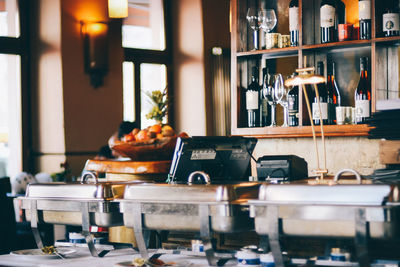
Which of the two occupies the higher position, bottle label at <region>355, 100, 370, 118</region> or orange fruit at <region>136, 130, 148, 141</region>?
bottle label at <region>355, 100, 370, 118</region>

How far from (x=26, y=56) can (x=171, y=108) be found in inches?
82.2

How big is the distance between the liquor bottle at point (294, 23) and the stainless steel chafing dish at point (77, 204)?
1717 millimetres

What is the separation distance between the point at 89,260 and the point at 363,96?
6.48ft

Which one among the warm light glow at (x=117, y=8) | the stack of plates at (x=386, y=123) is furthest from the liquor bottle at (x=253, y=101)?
the warm light glow at (x=117, y=8)

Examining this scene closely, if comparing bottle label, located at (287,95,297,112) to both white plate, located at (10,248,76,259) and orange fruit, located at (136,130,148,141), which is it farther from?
white plate, located at (10,248,76,259)

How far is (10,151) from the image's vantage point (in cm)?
648

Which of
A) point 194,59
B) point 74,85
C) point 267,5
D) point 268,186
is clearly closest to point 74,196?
point 268,186

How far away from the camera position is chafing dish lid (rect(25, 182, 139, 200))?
2.19 meters

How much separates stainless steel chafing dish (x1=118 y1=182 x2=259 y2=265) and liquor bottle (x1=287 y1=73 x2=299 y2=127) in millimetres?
1607

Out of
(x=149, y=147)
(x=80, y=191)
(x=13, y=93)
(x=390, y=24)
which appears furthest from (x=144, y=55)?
(x=80, y=191)

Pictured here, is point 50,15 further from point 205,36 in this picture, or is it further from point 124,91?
point 205,36

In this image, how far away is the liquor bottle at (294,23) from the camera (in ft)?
11.8

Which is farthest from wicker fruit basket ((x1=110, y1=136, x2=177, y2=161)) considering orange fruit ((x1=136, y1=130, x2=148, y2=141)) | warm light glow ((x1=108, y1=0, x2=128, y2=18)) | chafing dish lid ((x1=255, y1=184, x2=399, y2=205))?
warm light glow ((x1=108, y1=0, x2=128, y2=18))

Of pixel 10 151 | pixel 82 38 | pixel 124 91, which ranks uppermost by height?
pixel 82 38
